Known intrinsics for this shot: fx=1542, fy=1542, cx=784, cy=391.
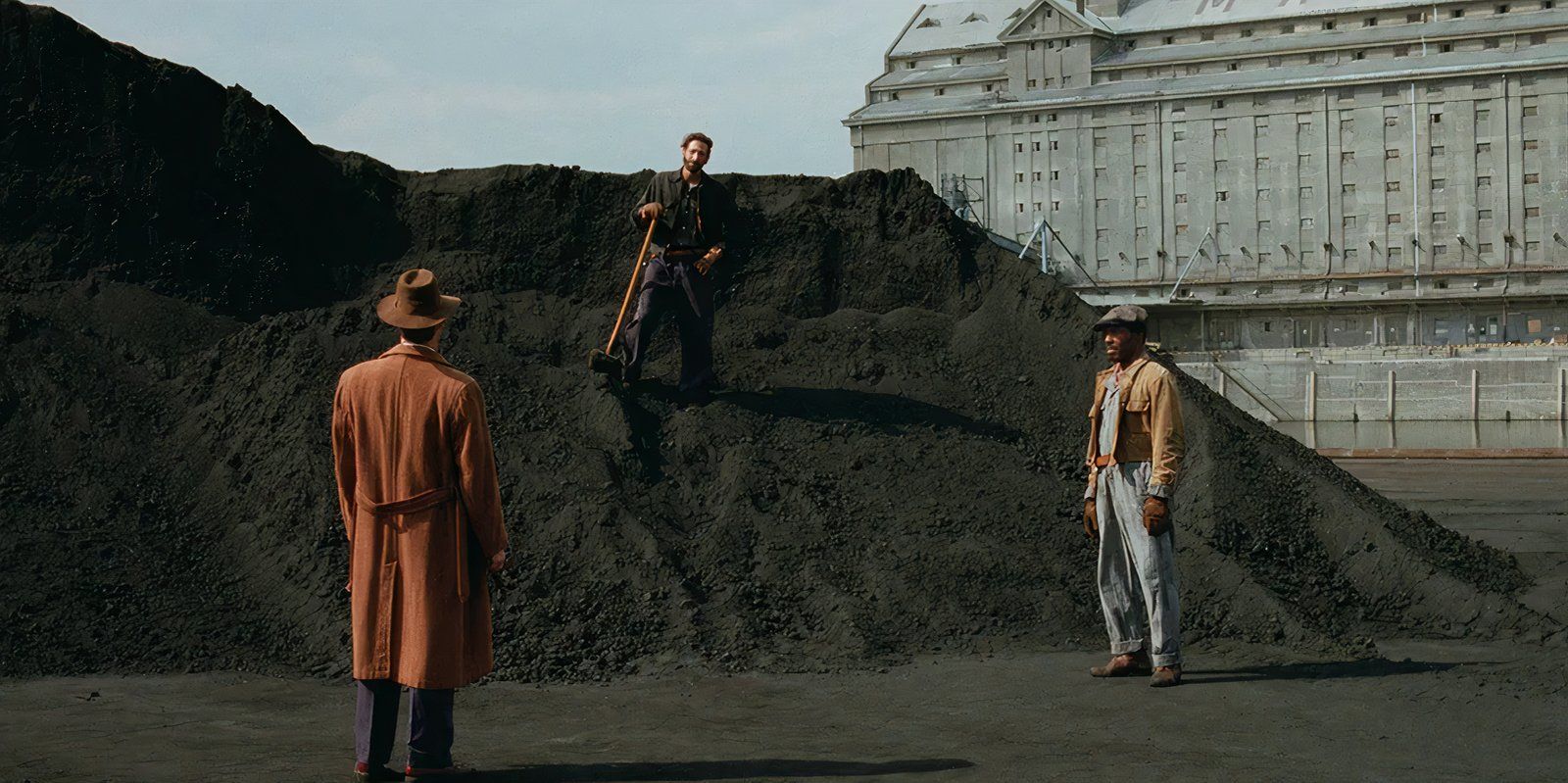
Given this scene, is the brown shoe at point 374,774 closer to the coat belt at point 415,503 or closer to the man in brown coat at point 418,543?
the man in brown coat at point 418,543

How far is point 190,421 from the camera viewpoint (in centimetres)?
1238

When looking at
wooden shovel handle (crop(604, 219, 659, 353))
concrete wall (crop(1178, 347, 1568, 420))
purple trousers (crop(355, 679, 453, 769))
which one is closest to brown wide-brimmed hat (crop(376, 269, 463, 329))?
purple trousers (crop(355, 679, 453, 769))

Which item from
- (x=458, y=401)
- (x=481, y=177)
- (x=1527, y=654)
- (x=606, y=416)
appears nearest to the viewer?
(x=458, y=401)

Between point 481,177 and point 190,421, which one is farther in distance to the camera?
point 481,177

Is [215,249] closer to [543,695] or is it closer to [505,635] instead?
[505,635]

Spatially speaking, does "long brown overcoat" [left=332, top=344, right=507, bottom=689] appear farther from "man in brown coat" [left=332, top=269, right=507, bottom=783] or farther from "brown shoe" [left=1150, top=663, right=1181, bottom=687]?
"brown shoe" [left=1150, top=663, right=1181, bottom=687]

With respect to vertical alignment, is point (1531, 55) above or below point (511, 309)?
above

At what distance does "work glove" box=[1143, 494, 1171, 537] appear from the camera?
8297 mm

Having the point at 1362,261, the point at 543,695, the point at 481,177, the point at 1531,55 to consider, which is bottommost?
the point at 543,695

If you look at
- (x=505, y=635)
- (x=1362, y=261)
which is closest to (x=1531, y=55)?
(x=1362, y=261)

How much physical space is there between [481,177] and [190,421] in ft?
13.6

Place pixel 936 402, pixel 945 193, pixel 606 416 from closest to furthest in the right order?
pixel 606 416 → pixel 936 402 → pixel 945 193

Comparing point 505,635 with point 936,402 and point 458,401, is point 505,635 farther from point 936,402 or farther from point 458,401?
point 936,402

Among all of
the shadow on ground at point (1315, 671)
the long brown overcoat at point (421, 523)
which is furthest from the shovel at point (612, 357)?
the long brown overcoat at point (421, 523)
